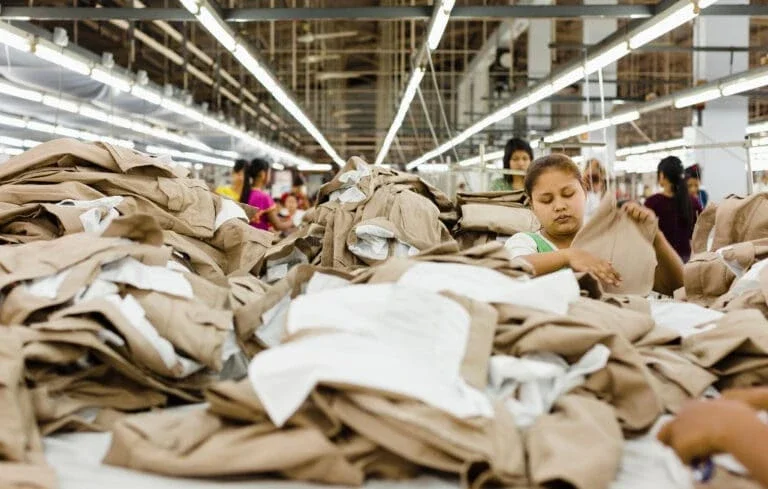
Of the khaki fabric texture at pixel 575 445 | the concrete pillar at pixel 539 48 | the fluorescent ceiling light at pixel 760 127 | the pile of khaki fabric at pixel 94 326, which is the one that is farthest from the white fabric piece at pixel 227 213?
the concrete pillar at pixel 539 48

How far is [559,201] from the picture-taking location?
2691 mm

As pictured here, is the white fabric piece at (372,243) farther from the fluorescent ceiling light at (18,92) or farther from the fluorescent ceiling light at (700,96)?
the fluorescent ceiling light at (700,96)

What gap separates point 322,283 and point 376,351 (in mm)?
501

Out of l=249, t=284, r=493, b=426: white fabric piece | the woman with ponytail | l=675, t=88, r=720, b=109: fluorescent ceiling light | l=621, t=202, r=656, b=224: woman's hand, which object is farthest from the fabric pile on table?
l=675, t=88, r=720, b=109: fluorescent ceiling light

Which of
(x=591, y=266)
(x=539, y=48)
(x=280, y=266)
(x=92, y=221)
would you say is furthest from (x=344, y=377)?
(x=539, y=48)

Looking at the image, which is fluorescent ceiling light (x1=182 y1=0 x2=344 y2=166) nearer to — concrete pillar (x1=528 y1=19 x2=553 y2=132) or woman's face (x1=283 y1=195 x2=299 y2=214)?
woman's face (x1=283 y1=195 x2=299 y2=214)

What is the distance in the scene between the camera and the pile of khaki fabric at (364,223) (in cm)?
270

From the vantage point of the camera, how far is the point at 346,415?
1.24 m

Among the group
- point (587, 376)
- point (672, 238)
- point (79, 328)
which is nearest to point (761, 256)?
point (587, 376)

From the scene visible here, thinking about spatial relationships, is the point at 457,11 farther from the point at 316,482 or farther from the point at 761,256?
the point at 316,482

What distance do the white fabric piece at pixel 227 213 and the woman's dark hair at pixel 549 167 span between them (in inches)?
42.0

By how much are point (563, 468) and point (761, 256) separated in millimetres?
1615

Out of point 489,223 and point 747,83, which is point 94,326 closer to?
point 489,223

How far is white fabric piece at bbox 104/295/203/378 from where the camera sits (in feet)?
5.14
